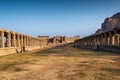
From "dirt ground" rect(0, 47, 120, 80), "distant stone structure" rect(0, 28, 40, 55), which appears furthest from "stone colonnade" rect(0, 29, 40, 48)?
"dirt ground" rect(0, 47, 120, 80)

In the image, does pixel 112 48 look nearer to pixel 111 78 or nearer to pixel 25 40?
pixel 111 78

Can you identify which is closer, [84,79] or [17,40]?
[84,79]

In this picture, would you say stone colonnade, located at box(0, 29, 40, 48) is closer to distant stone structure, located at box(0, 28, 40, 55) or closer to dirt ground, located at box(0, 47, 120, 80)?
distant stone structure, located at box(0, 28, 40, 55)

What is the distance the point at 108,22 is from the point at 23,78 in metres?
162

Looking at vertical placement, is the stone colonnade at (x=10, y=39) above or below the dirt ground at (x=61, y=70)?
above

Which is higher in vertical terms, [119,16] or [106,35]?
[119,16]

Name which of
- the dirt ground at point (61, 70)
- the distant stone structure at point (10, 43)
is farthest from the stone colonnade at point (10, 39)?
the dirt ground at point (61, 70)

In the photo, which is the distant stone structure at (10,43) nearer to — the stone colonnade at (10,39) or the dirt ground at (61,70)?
the stone colonnade at (10,39)

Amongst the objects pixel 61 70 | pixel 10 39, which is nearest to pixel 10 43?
pixel 10 39

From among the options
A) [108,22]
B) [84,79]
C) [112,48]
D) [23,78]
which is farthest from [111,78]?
[108,22]

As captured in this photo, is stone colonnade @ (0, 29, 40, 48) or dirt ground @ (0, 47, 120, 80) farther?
stone colonnade @ (0, 29, 40, 48)

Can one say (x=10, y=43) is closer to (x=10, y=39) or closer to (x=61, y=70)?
(x=10, y=39)

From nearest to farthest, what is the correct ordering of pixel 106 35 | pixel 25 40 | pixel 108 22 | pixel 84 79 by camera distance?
1. pixel 84 79
2. pixel 106 35
3. pixel 25 40
4. pixel 108 22

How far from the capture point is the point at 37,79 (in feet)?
21.9
